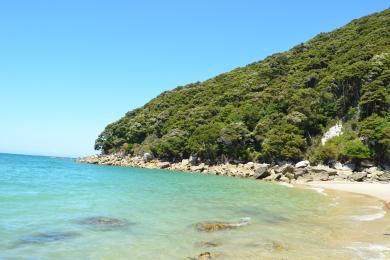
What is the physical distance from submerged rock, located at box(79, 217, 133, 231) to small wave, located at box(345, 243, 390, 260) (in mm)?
8432

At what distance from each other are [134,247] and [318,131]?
5451 cm

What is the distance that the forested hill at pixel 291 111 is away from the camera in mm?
53969

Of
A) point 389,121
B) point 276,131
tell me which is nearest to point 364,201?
point 389,121

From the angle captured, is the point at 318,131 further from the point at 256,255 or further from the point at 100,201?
the point at 256,255

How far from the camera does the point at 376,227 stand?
15562 millimetres

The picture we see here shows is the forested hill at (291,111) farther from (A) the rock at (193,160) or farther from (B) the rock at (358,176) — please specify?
(B) the rock at (358,176)

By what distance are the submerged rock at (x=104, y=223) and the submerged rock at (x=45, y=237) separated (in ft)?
4.75

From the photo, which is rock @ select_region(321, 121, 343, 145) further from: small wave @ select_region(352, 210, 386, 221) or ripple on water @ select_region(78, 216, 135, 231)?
ripple on water @ select_region(78, 216, 135, 231)

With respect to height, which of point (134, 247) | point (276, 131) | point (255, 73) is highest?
point (255, 73)

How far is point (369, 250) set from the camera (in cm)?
1164

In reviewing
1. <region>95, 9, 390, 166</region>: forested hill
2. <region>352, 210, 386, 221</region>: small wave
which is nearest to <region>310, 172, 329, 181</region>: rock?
<region>95, 9, 390, 166</region>: forested hill

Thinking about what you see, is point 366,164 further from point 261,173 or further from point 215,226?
point 215,226

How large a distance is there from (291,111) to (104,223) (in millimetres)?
53484

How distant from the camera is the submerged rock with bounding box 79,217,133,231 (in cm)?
1473
